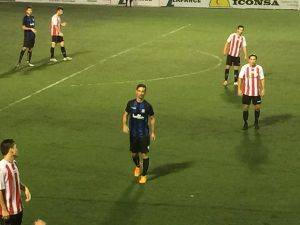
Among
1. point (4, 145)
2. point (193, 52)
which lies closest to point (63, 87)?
point (193, 52)

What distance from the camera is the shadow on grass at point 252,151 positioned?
45.8 ft

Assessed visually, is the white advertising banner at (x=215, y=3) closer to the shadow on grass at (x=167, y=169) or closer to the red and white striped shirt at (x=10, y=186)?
the shadow on grass at (x=167, y=169)

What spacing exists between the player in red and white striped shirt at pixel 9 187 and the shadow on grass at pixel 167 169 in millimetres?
4482

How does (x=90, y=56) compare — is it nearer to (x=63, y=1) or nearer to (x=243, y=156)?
(x=243, y=156)

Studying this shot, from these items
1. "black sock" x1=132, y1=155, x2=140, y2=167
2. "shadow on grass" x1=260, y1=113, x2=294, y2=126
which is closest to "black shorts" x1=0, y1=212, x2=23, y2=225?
"black sock" x1=132, y1=155, x2=140, y2=167

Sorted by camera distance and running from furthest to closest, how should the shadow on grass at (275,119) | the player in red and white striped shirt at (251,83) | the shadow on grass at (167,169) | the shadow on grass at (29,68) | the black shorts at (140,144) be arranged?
the shadow on grass at (29,68) < the shadow on grass at (275,119) < the player in red and white striped shirt at (251,83) < the shadow on grass at (167,169) < the black shorts at (140,144)

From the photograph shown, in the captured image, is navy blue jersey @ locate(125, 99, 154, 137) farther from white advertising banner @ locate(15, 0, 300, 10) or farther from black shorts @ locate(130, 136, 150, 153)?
white advertising banner @ locate(15, 0, 300, 10)

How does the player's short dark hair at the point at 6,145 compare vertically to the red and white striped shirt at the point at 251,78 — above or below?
above

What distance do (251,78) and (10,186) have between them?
348 inches

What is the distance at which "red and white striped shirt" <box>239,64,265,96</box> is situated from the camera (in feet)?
53.1

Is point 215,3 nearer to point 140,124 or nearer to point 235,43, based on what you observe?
point 235,43

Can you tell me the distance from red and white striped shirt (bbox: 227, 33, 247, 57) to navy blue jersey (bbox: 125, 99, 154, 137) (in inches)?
364

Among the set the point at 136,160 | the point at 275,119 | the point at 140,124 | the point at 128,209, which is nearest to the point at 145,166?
the point at 136,160

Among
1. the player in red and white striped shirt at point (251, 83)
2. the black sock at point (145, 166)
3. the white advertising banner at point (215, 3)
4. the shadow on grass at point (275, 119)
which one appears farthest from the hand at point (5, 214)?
the white advertising banner at point (215, 3)
